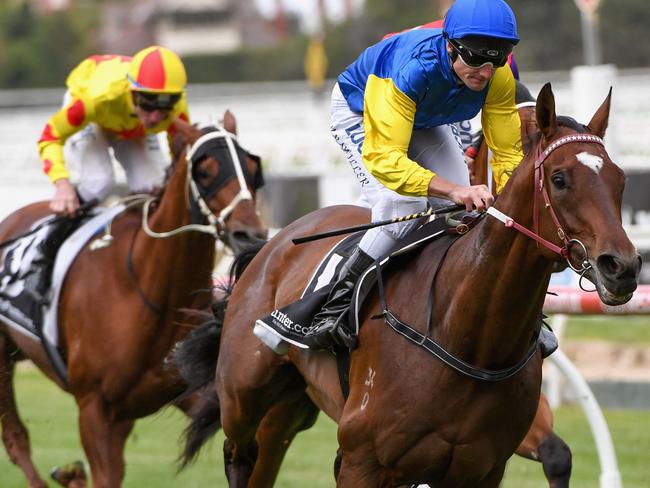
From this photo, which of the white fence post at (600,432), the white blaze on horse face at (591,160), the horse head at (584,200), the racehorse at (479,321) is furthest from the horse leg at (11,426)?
the white blaze on horse face at (591,160)

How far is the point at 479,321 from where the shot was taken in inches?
160

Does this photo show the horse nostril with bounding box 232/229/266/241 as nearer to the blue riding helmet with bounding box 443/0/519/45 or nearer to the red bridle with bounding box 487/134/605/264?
the blue riding helmet with bounding box 443/0/519/45

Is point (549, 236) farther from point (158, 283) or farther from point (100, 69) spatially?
point (100, 69)

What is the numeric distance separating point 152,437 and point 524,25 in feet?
90.0

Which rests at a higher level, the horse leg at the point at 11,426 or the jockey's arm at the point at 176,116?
the jockey's arm at the point at 176,116

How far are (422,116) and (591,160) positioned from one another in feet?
3.05

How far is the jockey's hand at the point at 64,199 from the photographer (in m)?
6.65

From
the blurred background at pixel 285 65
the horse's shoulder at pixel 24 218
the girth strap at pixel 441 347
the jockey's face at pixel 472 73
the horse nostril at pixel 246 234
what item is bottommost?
the blurred background at pixel 285 65

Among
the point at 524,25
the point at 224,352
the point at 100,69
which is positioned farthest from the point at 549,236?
the point at 524,25

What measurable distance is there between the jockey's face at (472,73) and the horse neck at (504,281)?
1.23 feet

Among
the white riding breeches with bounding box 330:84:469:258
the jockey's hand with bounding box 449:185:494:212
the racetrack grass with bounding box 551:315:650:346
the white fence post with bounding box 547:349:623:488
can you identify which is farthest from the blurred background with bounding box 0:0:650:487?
the jockey's hand with bounding box 449:185:494:212

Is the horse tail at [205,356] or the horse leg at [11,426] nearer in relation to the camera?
the horse tail at [205,356]

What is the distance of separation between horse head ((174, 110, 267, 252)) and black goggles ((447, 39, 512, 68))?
2011 millimetres

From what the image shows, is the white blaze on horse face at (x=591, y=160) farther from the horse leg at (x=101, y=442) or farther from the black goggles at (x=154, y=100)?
the black goggles at (x=154, y=100)
